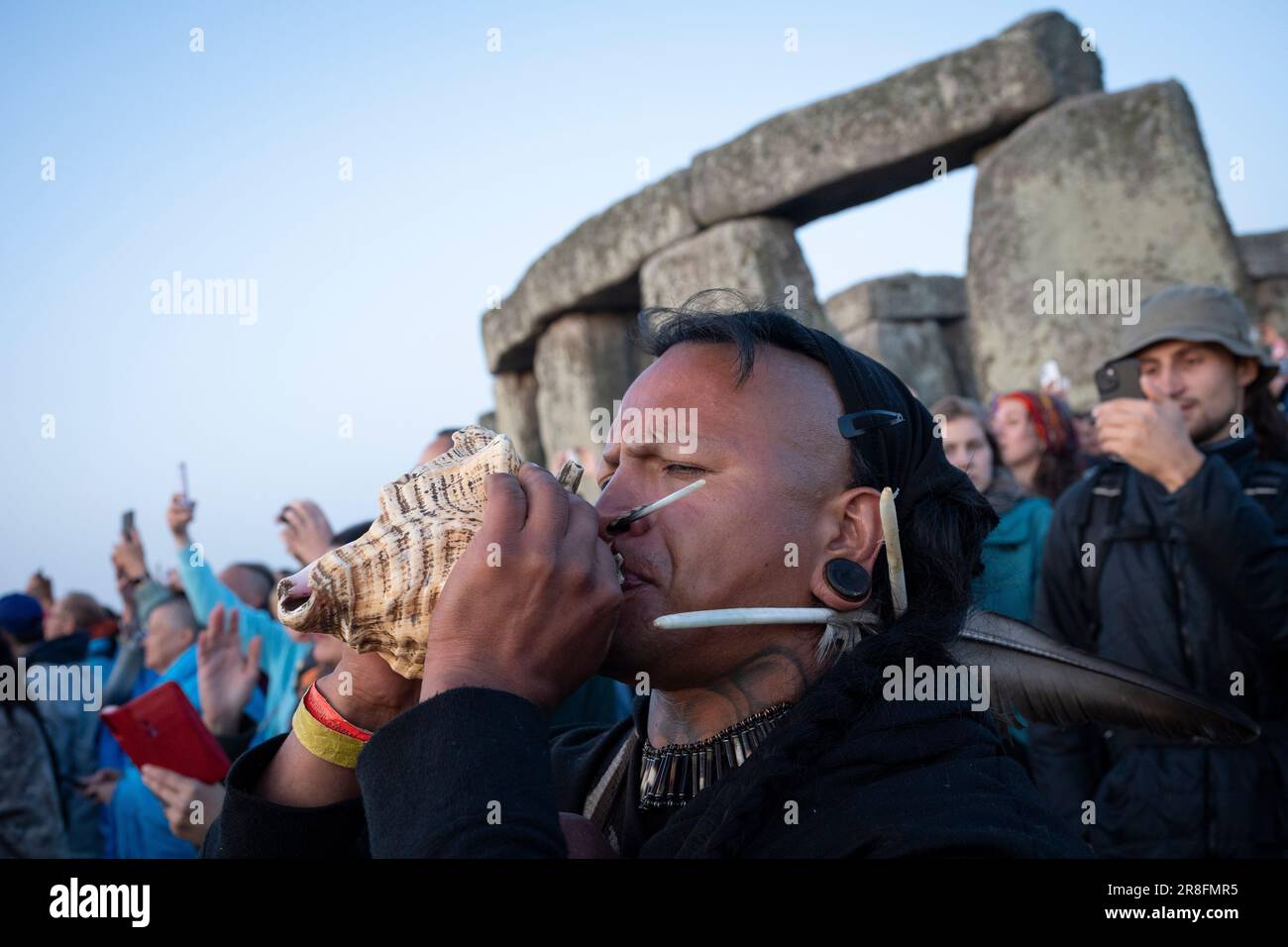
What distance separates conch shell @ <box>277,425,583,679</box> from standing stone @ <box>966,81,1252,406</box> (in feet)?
18.8

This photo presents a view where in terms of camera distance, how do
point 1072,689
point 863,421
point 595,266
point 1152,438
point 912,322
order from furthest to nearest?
point 912,322 → point 595,266 → point 1152,438 → point 1072,689 → point 863,421

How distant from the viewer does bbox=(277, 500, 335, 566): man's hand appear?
3.98 meters

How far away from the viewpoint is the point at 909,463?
5.79ft

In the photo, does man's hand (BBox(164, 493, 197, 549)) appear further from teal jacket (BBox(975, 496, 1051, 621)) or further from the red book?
teal jacket (BBox(975, 496, 1051, 621))

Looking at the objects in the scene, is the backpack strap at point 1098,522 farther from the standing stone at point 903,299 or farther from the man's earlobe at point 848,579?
the standing stone at point 903,299

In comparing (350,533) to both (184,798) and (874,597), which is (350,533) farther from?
(874,597)

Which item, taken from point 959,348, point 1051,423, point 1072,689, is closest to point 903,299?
point 959,348

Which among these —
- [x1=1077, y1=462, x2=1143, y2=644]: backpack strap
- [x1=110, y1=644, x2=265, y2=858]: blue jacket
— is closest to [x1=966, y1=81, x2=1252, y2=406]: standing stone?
[x1=1077, y1=462, x2=1143, y2=644]: backpack strap

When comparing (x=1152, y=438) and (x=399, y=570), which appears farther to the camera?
(x=1152, y=438)

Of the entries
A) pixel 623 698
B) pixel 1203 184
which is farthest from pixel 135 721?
pixel 1203 184

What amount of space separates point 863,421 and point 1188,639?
1.71m

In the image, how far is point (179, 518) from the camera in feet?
17.7
